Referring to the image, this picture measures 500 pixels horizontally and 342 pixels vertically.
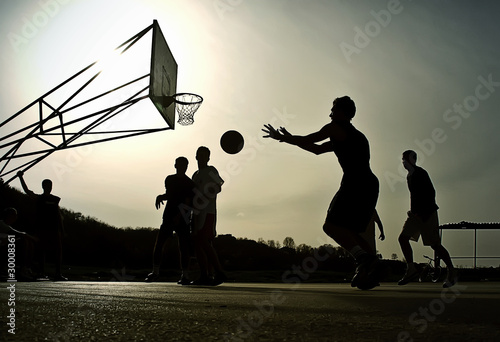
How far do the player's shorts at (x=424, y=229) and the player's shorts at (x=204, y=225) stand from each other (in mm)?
2771

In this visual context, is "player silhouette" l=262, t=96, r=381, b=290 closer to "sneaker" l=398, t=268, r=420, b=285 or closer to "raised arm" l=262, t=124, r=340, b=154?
"raised arm" l=262, t=124, r=340, b=154

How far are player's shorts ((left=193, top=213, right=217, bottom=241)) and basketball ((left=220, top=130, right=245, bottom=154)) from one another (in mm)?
1636

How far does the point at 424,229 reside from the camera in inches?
306

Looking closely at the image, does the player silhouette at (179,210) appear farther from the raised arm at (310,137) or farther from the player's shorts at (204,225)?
the raised arm at (310,137)

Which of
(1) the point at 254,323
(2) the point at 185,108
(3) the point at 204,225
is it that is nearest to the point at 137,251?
(2) the point at 185,108

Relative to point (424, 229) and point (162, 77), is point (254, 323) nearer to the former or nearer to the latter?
point (424, 229)

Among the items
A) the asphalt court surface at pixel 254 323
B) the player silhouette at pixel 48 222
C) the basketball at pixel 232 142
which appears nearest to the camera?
the asphalt court surface at pixel 254 323

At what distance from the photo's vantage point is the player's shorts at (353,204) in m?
5.18

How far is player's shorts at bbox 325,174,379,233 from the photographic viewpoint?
5.18m

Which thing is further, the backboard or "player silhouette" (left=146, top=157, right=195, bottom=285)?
the backboard

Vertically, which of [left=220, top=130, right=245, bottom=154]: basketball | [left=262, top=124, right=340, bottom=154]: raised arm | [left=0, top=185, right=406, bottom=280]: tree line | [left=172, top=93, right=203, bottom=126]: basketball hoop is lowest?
[left=0, top=185, right=406, bottom=280]: tree line

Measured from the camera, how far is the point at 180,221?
8.30 m

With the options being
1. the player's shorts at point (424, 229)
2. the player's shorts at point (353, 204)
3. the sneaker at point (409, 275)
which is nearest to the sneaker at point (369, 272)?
the player's shorts at point (353, 204)

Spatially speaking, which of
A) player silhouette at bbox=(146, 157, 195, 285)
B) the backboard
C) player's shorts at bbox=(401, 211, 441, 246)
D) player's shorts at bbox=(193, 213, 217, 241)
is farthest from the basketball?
player's shorts at bbox=(401, 211, 441, 246)
